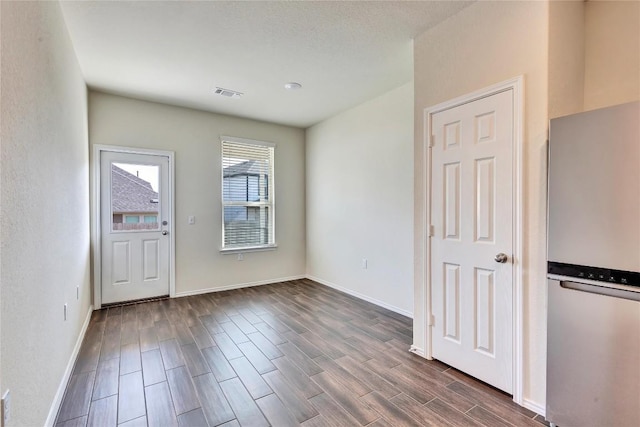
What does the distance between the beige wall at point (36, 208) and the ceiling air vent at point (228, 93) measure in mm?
1419

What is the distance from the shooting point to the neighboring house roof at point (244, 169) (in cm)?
468

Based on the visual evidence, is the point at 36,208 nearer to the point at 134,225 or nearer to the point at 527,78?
the point at 134,225

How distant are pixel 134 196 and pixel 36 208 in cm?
252

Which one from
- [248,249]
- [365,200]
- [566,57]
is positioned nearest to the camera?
[566,57]

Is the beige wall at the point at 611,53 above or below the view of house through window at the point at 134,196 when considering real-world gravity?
above

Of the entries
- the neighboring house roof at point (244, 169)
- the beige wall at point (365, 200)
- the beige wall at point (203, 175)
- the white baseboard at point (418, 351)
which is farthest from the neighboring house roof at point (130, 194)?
the white baseboard at point (418, 351)

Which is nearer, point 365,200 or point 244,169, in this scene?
point 365,200

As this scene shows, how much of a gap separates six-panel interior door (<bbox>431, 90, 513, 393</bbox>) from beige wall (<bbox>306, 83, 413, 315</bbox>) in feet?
3.36

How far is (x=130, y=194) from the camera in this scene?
155 inches

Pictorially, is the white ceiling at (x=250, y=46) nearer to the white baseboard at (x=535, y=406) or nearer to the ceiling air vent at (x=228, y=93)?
the ceiling air vent at (x=228, y=93)

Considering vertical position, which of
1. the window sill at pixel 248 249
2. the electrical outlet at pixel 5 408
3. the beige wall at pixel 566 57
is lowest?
the electrical outlet at pixel 5 408

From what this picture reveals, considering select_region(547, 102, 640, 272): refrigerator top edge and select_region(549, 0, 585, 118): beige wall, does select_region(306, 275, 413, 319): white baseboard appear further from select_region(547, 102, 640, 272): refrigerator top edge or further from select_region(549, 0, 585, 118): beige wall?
select_region(549, 0, 585, 118): beige wall

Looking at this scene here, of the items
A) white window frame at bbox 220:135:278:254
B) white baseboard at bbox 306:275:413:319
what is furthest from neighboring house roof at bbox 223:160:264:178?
white baseboard at bbox 306:275:413:319

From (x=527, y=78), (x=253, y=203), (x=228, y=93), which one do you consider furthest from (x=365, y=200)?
(x=527, y=78)
